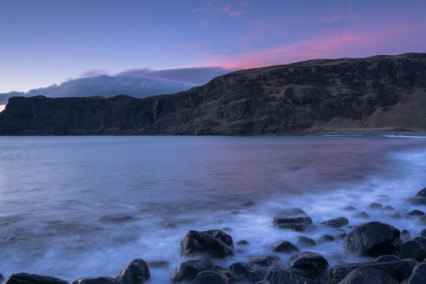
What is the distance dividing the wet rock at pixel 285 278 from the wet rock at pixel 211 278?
528mm

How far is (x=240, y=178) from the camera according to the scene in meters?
14.1

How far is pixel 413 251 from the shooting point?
176 inches

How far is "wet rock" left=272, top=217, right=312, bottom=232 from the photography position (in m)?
6.37

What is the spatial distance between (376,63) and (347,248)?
423 feet

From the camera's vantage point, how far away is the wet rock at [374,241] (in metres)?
4.87

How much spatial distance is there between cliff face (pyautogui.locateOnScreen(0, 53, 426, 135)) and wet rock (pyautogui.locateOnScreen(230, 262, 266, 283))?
9140 cm

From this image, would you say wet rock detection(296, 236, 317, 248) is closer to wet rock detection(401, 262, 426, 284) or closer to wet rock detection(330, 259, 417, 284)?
wet rock detection(330, 259, 417, 284)

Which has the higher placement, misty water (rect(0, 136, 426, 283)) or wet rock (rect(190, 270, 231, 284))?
wet rock (rect(190, 270, 231, 284))

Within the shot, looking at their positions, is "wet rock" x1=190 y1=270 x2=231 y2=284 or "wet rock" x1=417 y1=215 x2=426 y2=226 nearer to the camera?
"wet rock" x1=190 y1=270 x2=231 y2=284

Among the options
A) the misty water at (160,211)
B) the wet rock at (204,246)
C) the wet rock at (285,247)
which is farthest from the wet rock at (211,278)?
the wet rock at (285,247)

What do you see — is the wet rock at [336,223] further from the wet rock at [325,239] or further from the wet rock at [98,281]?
the wet rock at [98,281]

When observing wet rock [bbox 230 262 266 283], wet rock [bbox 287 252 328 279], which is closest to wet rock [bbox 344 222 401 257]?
wet rock [bbox 287 252 328 279]

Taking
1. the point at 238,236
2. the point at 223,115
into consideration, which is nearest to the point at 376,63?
the point at 223,115

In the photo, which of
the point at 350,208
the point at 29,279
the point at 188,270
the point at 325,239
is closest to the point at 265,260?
the point at 188,270
